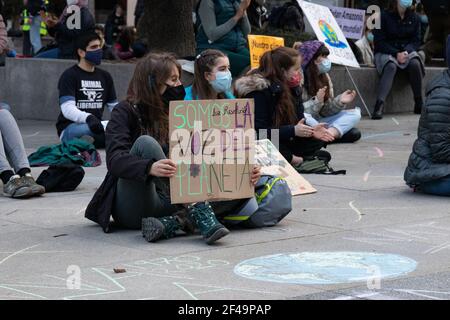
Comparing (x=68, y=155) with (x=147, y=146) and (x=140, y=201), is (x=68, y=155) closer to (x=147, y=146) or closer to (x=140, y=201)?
(x=140, y=201)

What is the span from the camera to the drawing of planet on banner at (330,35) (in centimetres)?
1292

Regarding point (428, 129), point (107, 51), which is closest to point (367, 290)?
point (428, 129)

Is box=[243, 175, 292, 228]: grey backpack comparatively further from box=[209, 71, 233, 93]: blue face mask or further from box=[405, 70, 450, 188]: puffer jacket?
box=[405, 70, 450, 188]: puffer jacket

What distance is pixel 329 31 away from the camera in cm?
1309

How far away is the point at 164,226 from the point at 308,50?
428 cm

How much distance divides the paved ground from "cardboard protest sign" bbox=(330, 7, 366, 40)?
602cm

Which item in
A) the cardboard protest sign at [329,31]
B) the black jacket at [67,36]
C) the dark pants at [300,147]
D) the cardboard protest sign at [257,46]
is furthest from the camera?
the black jacket at [67,36]

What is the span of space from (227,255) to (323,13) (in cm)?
794

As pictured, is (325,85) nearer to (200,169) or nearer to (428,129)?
(428,129)

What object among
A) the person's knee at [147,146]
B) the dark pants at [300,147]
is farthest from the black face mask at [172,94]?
the dark pants at [300,147]

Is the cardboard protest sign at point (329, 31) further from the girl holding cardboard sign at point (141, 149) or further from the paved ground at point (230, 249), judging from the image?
the girl holding cardboard sign at point (141, 149)

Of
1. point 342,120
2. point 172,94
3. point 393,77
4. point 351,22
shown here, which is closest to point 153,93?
point 172,94

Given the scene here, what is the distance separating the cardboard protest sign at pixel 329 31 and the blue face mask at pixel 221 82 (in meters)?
5.97

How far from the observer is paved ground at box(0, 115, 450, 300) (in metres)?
4.90
